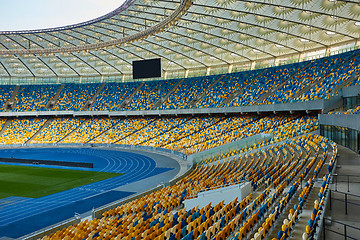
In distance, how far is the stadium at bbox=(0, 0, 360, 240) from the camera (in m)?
13.0

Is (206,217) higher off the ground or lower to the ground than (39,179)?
higher

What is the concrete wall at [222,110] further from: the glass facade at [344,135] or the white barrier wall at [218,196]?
the white barrier wall at [218,196]

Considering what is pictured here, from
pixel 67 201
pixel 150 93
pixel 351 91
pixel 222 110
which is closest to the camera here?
pixel 67 201

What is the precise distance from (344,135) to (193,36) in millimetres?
21750

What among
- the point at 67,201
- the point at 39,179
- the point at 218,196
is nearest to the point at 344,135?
the point at 218,196

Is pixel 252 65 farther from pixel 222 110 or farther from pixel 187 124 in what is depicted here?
pixel 187 124

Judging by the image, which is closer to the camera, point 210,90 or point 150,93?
point 210,90

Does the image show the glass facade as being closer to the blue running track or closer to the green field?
the blue running track

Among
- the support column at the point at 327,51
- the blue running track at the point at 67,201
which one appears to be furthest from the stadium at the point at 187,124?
the blue running track at the point at 67,201

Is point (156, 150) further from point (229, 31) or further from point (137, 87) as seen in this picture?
point (137, 87)

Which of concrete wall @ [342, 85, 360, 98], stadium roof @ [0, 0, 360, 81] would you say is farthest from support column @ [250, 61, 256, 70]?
concrete wall @ [342, 85, 360, 98]

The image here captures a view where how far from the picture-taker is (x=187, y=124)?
49.6 metres

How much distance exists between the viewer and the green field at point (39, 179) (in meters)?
23.7

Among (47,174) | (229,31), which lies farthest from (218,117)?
(47,174)
